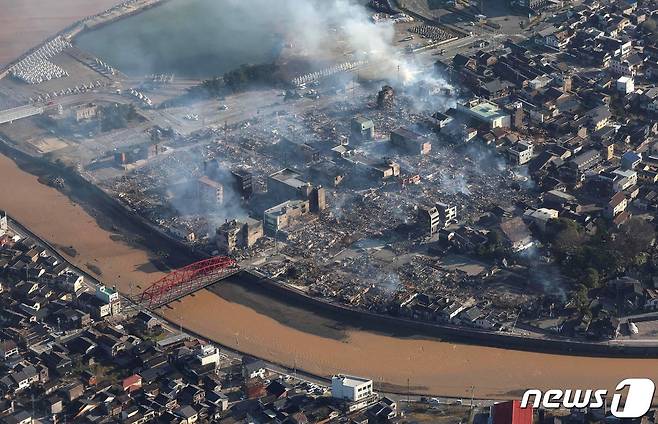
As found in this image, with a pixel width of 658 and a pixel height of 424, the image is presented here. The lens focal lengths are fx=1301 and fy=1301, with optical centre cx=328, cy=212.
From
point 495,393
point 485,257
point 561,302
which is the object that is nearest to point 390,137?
point 485,257

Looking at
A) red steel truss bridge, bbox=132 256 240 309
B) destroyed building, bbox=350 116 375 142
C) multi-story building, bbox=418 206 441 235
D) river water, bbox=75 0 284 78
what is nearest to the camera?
red steel truss bridge, bbox=132 256 240 309

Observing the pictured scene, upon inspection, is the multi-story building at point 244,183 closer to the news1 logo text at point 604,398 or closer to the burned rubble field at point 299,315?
the burned rubble field at point 299,315

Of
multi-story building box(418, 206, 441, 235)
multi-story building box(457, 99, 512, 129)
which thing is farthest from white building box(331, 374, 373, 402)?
multi-story building box(457, 99, 512, 129)

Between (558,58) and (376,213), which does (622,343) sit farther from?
(558,58)

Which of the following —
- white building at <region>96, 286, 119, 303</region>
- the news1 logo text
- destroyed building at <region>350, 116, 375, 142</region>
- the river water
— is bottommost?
the news1 logo text

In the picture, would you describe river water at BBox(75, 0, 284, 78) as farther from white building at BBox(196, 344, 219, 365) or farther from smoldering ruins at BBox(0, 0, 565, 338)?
white building at BBox(196, 344, 219, 365)

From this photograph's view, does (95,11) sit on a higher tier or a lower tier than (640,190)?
higher
